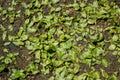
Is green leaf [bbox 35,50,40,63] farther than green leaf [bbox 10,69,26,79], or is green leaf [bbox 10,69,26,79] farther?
green leaf [bbox 35,50,40,63]

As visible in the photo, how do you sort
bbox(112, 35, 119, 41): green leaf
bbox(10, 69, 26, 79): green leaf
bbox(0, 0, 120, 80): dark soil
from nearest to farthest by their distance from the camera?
bbox(0, 0, 120, 80): dark soil → bbox(10, 69, 26, 79): green leaf → bbox(112, 35, 119, 41): green leaf

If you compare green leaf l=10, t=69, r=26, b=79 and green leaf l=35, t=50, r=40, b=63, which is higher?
green leaf l=35, t=50, r=40, b=63

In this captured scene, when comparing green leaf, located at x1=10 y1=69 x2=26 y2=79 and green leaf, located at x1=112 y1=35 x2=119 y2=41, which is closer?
green leaf, located at x1=10 y1=69 x2=26 y2=79

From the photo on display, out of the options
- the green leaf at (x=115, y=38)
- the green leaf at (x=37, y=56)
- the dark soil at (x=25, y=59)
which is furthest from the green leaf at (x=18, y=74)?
the green leaf at (x=115, y=38)

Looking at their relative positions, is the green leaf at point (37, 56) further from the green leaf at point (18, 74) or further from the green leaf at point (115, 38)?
the green leaf at point (115, 38)

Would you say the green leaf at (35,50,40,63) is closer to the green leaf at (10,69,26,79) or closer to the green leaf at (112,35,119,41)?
the green leaf at (10,69,26,79)

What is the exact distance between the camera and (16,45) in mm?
4543

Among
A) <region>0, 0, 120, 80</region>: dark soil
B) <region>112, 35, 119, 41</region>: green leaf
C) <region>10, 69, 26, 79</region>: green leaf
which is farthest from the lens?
<region>112, 35, 119, 41</region>: green leaf

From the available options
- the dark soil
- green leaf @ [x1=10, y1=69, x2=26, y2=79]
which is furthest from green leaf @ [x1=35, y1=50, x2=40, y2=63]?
green leaf @ [x1=10, y1=69, x2=26, y2=79]

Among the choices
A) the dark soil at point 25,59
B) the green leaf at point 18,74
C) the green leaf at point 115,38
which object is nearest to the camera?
the dark soil at point 25,59

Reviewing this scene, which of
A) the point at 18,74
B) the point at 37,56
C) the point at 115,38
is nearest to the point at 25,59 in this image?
the point at 37,56

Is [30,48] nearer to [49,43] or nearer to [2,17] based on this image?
[49,43]

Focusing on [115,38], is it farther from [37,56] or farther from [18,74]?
[18,74]

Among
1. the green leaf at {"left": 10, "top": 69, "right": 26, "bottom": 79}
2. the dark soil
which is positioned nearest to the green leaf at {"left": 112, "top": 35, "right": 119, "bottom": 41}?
the dark soil
